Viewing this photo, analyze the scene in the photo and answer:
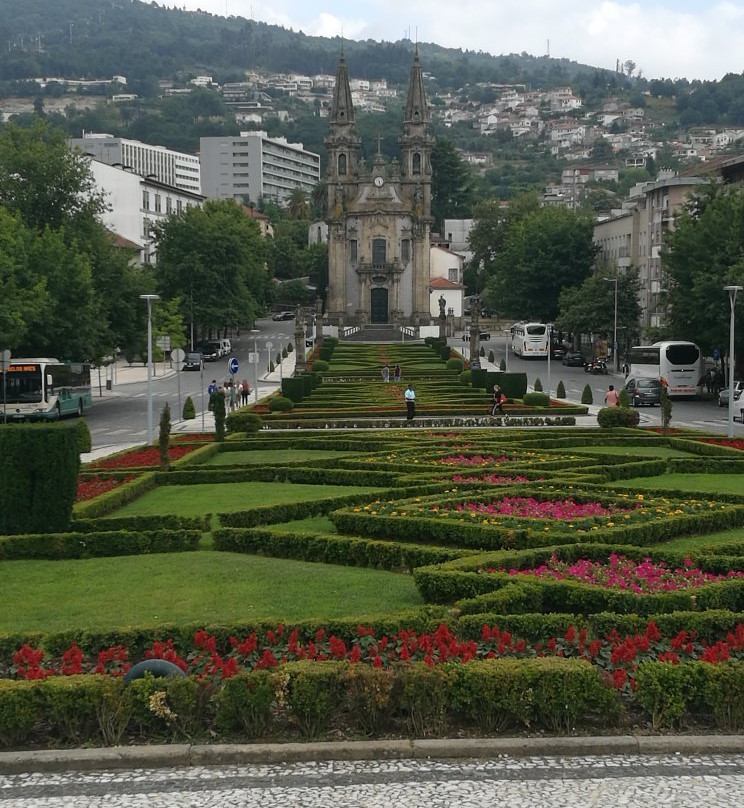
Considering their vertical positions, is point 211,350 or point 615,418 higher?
point 211,350

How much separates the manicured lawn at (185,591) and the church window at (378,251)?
95495mm

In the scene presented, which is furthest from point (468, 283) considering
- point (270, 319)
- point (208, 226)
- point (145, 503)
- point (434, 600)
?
point (434, 600)

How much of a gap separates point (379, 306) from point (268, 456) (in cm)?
8053

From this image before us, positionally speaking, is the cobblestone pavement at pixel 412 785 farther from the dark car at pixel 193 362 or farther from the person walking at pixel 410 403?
the dark car at pixel 193 362

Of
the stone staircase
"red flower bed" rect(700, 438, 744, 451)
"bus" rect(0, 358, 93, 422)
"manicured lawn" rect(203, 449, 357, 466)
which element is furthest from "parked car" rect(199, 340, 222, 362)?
"red flower bed" rect(700, 438, 744, 451)

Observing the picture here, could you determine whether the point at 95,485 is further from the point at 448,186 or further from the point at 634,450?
the point at 448,186

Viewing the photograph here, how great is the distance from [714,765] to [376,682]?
3.04 meters

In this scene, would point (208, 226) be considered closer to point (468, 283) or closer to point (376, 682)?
point (468, 283)

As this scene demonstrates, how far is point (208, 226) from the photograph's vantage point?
94.9 meters

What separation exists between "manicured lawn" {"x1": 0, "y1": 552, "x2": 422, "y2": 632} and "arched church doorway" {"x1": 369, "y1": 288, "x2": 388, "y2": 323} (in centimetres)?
9453

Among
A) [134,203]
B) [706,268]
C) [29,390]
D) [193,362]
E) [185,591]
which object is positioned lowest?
[185,591]

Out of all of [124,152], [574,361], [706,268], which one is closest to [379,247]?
[574,361]

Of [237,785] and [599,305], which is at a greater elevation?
[599,305]

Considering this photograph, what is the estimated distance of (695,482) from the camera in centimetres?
2577
